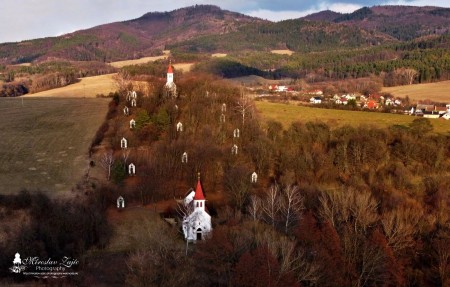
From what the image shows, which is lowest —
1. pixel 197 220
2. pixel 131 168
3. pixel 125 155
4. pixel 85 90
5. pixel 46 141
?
pixel 197 220

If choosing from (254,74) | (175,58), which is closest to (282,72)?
(254,74)

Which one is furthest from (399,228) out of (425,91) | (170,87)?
(425,91)

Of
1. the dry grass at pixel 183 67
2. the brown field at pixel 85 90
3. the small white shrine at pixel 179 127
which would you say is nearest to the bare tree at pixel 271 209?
the small white shrine at pixel 179 127

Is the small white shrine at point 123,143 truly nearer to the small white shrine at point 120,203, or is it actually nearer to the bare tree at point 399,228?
the small white shrine at point 120,203

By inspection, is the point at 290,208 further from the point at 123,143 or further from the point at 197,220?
the point at 123,143

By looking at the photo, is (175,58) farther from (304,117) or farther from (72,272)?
(72,272)
